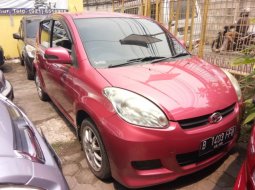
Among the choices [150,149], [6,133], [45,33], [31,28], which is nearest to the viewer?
[6,133]

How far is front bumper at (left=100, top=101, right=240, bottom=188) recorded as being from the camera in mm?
2252

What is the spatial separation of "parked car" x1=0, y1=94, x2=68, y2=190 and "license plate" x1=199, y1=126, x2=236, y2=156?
1251mm

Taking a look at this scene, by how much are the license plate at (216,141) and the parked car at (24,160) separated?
1.25 metres

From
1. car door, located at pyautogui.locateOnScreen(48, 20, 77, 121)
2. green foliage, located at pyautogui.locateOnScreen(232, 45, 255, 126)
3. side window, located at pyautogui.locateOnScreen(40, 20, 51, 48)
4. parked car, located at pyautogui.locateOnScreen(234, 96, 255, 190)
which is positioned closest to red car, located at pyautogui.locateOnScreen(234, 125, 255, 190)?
parked car, located at pyautogui.locateOnScreen(234, 96, 255, 190)

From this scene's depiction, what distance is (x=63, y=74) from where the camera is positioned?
136 inches

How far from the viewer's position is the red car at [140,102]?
2295 mm

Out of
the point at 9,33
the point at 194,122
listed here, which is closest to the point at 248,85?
the point at 194,122

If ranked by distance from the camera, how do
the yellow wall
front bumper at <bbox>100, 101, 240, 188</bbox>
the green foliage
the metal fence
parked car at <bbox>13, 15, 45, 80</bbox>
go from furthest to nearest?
1. the yellow wall
2. parked car at <bbox>13, 15, 45, 80</bbox>
3. the metal fence
4. the green foliage
5. front bumper at <bbox>100, 101, 240, 188</bbox>

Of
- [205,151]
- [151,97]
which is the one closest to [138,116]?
[151,97]

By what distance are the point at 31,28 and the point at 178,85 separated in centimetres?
671

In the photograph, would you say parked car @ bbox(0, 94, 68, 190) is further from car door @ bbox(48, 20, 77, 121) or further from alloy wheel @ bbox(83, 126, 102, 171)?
car door @ bbox(48, 20, 77, 121)

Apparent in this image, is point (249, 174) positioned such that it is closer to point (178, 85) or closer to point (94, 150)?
point (178, 85)

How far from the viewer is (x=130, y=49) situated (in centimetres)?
324

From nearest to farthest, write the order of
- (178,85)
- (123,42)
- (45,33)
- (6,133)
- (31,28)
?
(6,133) → (178,85) → (123,42) → (45,33) → (31,28)
